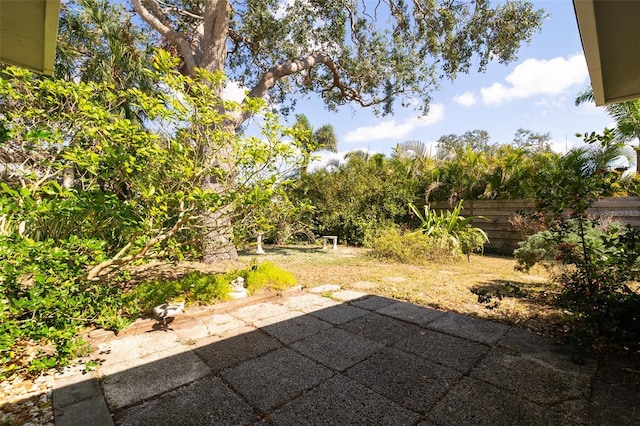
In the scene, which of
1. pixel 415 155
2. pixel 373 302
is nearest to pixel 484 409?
pixel 373 302

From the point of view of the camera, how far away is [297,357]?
87.7 inches

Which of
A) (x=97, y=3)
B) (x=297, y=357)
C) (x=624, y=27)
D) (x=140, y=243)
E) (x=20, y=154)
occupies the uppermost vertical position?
(x=97, y=3)

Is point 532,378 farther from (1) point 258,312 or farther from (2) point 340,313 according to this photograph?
(1) point 258,312

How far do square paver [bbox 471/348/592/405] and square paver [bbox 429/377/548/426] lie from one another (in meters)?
0.11

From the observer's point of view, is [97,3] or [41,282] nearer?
[41,282]

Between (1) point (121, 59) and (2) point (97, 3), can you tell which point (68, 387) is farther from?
(2) point (97, 3)

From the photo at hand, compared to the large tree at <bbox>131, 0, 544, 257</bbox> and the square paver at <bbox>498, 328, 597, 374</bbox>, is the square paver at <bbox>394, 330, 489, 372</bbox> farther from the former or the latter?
the large tree at <bbox>131, 0, 544, 257</bbox>

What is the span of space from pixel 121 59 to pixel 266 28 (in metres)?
3.66

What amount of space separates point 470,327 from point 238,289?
2687 millimetres

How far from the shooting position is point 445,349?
2.34 m

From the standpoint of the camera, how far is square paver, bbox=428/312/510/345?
101 inches

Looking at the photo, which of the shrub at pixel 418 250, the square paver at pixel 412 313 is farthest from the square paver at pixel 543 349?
the shrub at pixel 418 250

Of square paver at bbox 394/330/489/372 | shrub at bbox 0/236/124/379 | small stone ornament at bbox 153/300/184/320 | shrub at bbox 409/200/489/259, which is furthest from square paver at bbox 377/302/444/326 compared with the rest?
shrub at bbox 409/200/489/259

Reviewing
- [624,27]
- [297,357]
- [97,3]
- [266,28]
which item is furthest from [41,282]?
[266,28]
